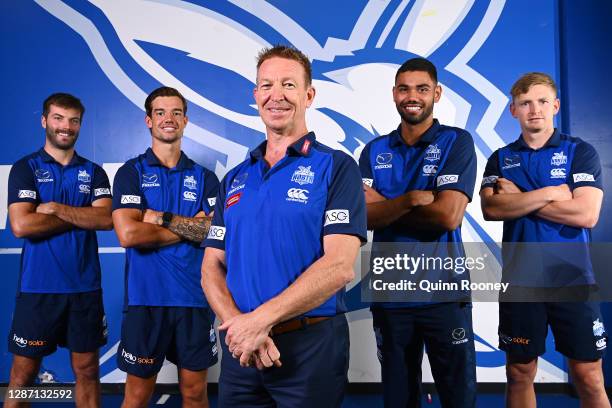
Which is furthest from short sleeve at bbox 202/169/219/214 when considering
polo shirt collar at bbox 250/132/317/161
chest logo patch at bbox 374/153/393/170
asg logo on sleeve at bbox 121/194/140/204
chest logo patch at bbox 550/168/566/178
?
chest logo patch at bbox 550/168/566/178

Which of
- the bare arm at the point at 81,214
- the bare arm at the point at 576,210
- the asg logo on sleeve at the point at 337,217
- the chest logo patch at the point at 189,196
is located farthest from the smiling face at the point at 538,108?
the bare arm at the point at 81,214

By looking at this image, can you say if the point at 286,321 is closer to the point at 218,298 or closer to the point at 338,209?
the point at 218,298

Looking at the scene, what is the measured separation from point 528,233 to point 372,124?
1.43 metres

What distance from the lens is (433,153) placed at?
2338mm

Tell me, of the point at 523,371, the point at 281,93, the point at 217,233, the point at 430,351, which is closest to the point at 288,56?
the point at 281,93

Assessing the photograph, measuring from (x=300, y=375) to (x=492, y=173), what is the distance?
167 centimetres

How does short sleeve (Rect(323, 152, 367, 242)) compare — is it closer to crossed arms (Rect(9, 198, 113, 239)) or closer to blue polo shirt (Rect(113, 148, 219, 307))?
blue polo shirt (Rect(113, 148, 219, 307))

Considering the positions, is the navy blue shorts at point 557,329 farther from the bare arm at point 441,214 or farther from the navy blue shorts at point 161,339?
the navy blue shorts at point 161,339

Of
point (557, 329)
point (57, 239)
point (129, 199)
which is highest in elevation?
point (129, 199)

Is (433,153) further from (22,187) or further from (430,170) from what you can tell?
(22,187)

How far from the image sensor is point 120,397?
141 inches

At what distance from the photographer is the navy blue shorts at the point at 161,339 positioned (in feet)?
8.19

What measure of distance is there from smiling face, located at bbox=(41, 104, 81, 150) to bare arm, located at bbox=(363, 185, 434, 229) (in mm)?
1796

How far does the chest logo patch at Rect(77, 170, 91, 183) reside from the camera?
2.87m
